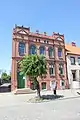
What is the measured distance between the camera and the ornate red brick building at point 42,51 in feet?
103

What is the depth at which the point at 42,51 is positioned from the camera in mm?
34625

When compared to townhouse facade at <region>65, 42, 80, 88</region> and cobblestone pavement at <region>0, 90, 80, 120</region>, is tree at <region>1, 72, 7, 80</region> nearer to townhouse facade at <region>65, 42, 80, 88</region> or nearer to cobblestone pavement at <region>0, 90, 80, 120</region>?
townhouse facade at <region>65, 42, 80, 88</region>

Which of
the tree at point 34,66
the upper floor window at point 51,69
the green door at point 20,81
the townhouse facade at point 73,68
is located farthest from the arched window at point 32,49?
the tree at point 34,66

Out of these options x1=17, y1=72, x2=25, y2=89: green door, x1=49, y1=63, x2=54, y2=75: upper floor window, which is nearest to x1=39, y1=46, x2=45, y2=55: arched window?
x1=49, y1=63, x2=54, y2=75: upper floor window

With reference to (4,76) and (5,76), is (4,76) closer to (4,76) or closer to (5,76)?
(4,76)

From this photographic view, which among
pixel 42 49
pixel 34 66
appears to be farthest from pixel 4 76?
pixel 34 66

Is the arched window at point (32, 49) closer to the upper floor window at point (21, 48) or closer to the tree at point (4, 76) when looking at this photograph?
the upper floor window at point (21, 48)

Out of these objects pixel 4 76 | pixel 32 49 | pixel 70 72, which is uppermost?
pixel 32 49

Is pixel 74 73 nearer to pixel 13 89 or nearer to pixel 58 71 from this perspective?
pixel 58 71

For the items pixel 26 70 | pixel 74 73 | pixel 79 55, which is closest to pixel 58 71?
pixel 74 73

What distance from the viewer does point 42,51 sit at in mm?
34625

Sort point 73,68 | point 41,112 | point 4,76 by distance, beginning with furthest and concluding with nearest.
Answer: point 4,76, point 73,68, point 41,112

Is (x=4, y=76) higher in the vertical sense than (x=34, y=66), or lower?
lower

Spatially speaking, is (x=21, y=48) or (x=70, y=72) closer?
(x=21, y=48)
